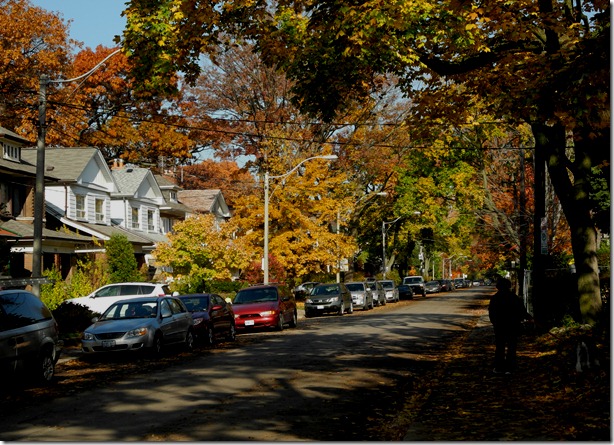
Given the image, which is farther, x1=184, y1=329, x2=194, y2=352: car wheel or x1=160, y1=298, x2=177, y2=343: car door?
x1=184, y1=329, x2=194, y2=352: car wheel

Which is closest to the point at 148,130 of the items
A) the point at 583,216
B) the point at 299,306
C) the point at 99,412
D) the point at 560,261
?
the point at 299,306

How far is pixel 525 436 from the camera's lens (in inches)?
359

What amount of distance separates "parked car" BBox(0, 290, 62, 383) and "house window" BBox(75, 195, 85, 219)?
110 ft

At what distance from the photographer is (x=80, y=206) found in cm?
4934

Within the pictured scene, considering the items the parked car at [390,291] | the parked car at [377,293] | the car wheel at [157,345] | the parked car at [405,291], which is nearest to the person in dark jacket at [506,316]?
the car wheel at [157,345]

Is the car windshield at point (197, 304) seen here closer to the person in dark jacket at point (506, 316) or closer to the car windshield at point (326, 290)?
the person in dark jacket at point (506, 316)

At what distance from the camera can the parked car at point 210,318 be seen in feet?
76.3

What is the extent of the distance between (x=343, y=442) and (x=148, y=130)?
193 feet

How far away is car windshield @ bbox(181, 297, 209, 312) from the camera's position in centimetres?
2419

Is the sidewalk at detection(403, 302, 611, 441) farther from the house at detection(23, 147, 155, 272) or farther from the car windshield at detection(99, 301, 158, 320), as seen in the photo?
the house at detection(23, 147, 155, 272)

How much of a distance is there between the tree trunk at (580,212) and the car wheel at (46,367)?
11589 mm

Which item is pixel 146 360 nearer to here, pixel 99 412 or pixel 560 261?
pixel 99 412

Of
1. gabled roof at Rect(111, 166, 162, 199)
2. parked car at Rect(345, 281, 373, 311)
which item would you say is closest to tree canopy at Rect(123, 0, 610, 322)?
parked car at Rect(345, 281, 373, 311)

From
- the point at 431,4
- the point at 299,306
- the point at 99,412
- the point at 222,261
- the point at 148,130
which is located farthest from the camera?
the point at 148,130
